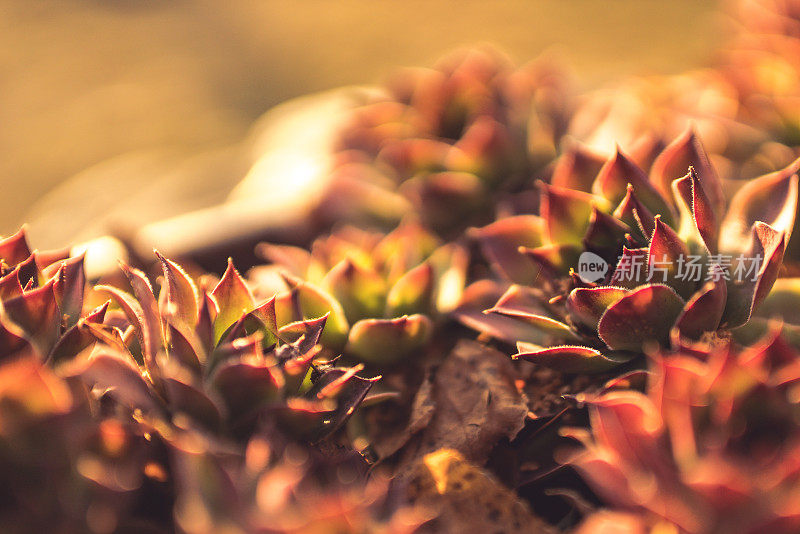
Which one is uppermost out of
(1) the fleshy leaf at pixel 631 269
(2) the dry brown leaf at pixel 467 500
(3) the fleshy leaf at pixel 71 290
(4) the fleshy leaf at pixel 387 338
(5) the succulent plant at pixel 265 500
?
(3) the fleshy leaf at pixel 71 290

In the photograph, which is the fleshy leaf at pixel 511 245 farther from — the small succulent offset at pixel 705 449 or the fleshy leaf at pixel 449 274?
the small succulent offset at pixel 705 449

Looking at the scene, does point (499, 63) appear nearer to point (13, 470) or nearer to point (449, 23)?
A: point (13, 470)

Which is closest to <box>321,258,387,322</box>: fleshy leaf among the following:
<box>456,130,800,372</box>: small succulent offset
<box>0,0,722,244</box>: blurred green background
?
<box>456,130,800,372</box>: small succulent offset

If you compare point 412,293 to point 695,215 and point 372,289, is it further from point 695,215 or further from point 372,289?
point 695,215

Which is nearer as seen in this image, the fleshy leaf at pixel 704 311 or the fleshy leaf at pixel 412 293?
the fleshy leaf at pixel 704 311

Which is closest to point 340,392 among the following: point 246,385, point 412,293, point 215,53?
point 246,385

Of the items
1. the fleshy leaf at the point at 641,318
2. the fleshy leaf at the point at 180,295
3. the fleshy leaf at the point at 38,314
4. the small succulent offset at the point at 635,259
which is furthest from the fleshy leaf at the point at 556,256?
the fleshy leaf at the point at 38,314
